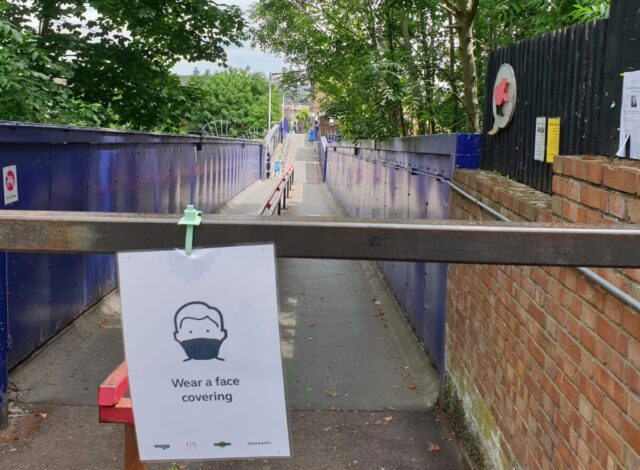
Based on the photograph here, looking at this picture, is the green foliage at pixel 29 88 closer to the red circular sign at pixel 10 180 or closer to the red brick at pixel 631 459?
the red circular sign at pixel 10 180

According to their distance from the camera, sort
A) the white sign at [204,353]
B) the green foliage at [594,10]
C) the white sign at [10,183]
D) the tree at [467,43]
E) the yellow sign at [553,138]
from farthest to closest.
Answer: the tree at [467,43], the white sign at [10,183], the green foliage at [594,10], the yellow sign at [553,138], the white sign at [204,353]

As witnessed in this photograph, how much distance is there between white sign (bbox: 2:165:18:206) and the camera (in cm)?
484

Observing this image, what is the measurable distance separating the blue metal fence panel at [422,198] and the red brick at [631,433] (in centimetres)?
309

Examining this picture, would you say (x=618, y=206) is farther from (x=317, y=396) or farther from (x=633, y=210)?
(x=317, y=396)

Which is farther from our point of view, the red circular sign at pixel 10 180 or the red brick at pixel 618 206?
the red circular sign at pixel 10 180

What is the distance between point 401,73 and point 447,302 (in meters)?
4.23

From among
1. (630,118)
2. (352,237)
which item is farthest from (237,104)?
(352,237)

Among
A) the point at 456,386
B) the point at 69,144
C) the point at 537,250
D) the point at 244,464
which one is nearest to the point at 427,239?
the point at 537,250

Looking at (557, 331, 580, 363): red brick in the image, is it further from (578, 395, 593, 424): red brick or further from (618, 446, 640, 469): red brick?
(618, 446, 640, 469): red brick

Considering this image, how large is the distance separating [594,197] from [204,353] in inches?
61.6

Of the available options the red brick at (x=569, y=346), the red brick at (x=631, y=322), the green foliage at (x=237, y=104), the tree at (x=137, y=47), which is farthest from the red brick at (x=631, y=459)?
the green foliage at (x=237, y=104)

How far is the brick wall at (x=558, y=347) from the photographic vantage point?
2.22 metres

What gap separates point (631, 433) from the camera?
2117 mm

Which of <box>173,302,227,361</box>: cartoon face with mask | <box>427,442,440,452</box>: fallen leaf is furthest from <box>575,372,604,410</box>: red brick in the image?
<box>427,442,440,452</box>: fallen leaf
